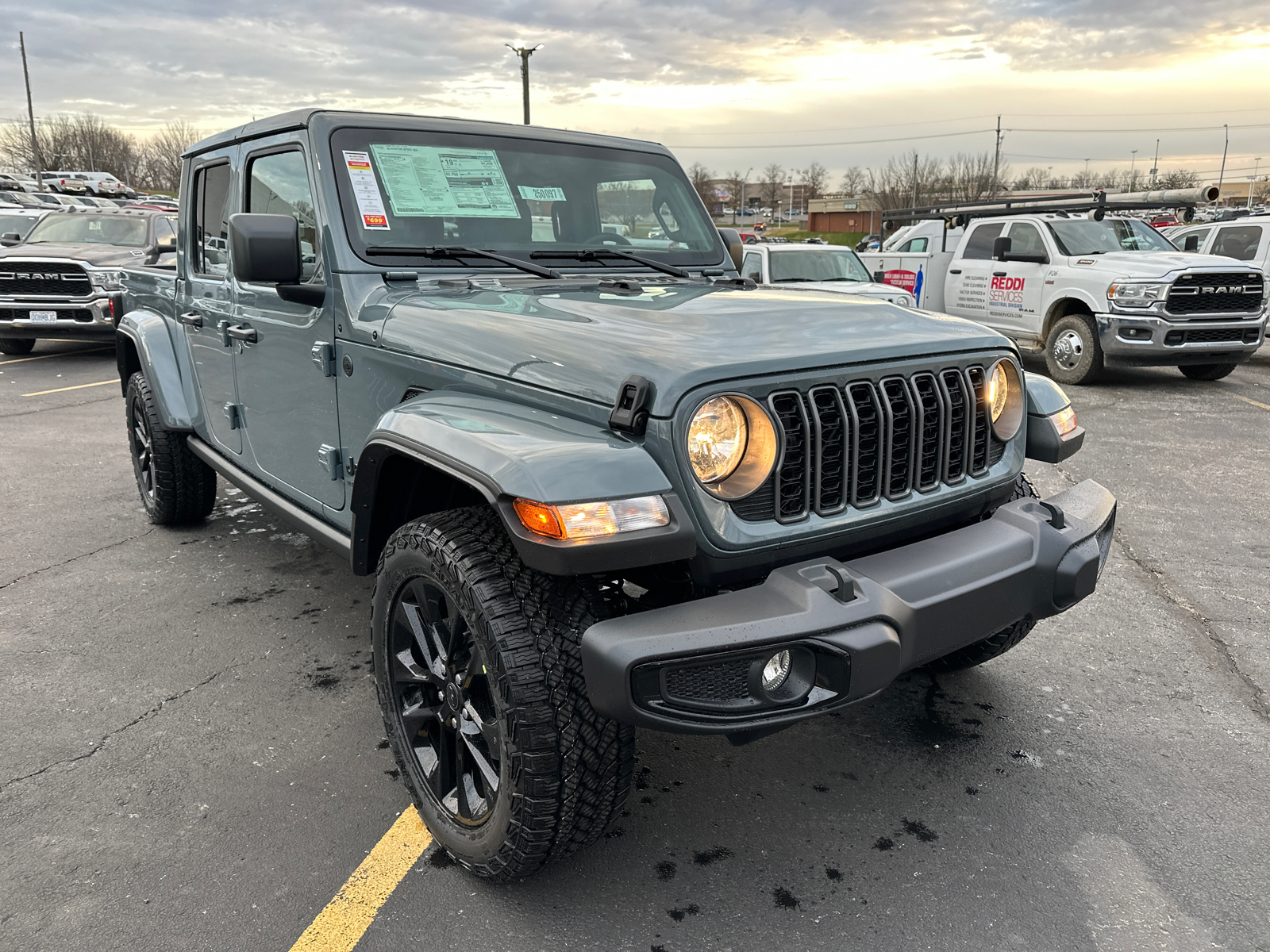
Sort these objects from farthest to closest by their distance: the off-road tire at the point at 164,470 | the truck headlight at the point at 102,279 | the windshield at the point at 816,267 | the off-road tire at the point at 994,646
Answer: the windshield at the point at 816,267
the truck headlight at the point at 102,279
the off-road tire at the point at 164,470
the off-road tire at the point at 994,646

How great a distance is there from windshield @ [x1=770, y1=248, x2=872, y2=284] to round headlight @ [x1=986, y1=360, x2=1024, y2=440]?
8.76m

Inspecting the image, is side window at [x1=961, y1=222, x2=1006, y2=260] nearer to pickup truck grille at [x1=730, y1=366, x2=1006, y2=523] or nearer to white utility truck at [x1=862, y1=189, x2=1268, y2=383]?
white utility truck at [x1=862, y1=189, x2=1268, y2=383]

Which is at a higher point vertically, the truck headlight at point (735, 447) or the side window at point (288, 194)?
the side window at point (288, 194)

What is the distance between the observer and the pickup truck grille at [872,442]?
7.16 ft

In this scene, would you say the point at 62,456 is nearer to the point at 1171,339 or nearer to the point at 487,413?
the point at 487,413

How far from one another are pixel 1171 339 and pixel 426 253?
30.2 feet

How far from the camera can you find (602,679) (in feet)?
6.19

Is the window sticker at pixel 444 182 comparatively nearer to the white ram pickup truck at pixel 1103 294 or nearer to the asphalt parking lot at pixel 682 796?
the asphalt parking lot at pixel 682 796

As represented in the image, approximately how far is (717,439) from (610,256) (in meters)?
1.63

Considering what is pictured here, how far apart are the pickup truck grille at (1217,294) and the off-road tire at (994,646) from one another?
800cm

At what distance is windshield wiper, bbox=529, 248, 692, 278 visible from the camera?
3426 mm

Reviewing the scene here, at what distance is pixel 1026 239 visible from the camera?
11.5 metres

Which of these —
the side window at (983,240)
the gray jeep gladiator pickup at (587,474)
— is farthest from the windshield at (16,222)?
the gray jeep gladiator pickup at (587,474)

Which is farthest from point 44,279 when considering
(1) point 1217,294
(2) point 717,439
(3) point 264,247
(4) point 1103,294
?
(1) point 1217,294
